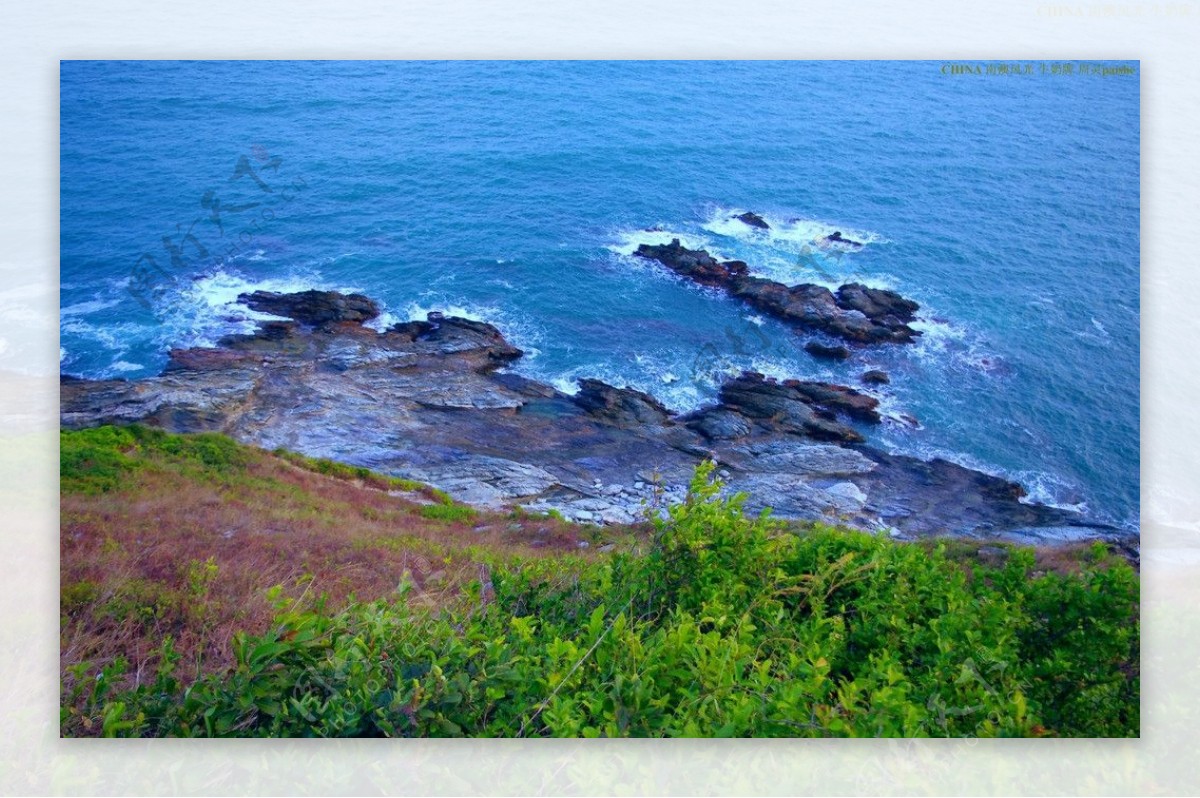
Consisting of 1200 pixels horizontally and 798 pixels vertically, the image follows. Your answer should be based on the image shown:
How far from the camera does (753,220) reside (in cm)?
538

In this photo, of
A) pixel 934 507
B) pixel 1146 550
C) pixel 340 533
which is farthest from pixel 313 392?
pixel 1146 550

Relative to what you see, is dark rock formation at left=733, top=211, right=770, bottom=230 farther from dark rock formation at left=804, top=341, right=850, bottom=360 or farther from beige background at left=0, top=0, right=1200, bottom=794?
beige background at left=0, top=0, right=1200, bottom=794

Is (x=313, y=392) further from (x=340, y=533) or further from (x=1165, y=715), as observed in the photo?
(x=1165, y=715)

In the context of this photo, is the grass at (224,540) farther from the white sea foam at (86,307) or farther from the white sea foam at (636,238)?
the white sea foam at (636,238)

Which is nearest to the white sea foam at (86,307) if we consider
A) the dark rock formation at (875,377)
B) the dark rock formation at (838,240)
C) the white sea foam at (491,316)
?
the white sea foam at (491,316)

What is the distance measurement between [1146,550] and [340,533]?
429cm

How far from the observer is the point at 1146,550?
190 inches

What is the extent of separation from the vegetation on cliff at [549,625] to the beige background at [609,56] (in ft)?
0.75

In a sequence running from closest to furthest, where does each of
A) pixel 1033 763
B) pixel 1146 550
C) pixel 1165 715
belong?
1. pixel 1033 763
2. pixel 1165 715
3. pixel 1146 550

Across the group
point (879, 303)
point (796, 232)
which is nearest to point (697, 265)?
point (796, 232)

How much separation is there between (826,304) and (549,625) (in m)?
2.49

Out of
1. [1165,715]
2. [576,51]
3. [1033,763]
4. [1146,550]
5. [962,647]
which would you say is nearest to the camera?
[962,647]

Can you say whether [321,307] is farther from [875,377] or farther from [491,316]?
[875,377]

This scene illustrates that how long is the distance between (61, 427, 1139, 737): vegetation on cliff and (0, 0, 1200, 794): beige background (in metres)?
0.23
